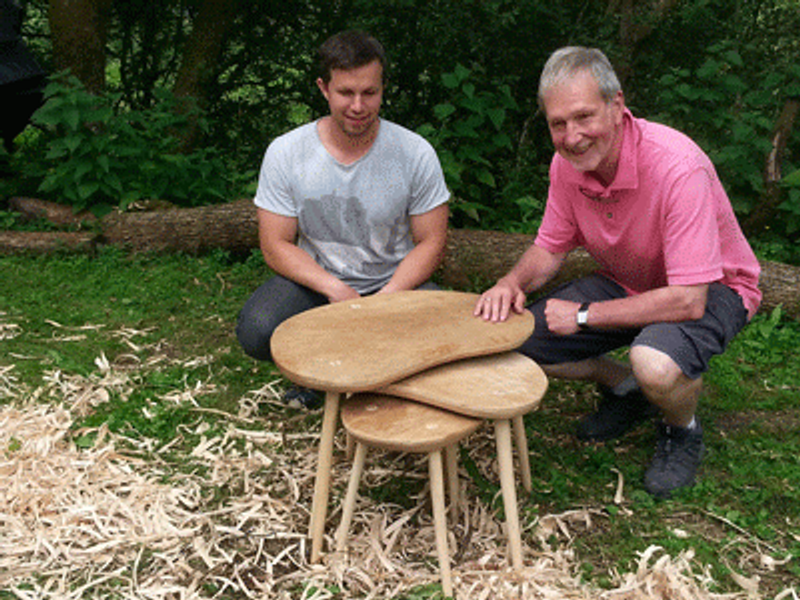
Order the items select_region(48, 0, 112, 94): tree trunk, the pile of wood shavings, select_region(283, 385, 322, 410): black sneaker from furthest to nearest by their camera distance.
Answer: select_region(48, 0, 112, 94): tree trunk < select_region(283, 385, 322, 410): black sneaker < the pile of wood shavings

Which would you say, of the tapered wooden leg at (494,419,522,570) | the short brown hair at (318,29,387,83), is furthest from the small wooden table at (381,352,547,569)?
the short brown hair at (318,29,387,83)

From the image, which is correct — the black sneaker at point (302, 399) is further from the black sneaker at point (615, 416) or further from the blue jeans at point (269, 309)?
the black sneaker at point (615, 416)

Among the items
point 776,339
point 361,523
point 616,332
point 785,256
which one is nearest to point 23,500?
point 361,523

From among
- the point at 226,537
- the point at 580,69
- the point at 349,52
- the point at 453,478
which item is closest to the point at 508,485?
the point at 453,478

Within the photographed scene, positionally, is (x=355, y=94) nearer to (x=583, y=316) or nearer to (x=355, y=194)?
(x=355, y=194)

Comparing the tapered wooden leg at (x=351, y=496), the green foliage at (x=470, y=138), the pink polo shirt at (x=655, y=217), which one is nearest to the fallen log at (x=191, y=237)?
the green foliage at (x=470, y=138)

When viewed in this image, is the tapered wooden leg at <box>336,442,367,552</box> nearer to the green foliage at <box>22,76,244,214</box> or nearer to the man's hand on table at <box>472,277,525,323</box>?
the man's hand on table at <box>472,277,525,323</box>

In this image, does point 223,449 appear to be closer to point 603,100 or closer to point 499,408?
point 499,408

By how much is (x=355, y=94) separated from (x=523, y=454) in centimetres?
154

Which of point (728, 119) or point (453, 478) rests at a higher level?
point (728, 119)

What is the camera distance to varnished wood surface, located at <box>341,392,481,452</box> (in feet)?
8.46

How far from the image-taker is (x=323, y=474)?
9.48 feet

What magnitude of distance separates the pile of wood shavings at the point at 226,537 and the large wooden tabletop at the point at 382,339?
2.10 ft

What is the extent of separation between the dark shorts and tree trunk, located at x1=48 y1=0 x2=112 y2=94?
16.7 feet
